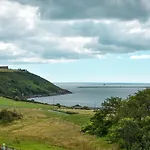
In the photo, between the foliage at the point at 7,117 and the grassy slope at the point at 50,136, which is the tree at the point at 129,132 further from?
the foliage at the point at 7,117

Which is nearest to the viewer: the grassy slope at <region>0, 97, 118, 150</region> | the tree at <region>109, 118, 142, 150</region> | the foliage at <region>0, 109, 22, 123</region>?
the tree at <region>109, 118, 142, 150</region>

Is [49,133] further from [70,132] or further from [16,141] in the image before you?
[16,141]

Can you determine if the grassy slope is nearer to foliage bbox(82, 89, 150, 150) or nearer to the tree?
foliage bbox(82, 89, 150, 150)

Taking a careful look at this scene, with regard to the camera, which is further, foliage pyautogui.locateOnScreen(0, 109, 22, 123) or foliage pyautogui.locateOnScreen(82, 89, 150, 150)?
foliage pyautogui.locateOnScreen(0, 109, 22, 123)

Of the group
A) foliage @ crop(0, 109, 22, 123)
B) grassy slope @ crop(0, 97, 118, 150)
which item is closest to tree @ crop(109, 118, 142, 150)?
grassy slope @ crop(0, 97, 118, 150)

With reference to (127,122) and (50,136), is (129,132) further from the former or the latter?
(50,136)

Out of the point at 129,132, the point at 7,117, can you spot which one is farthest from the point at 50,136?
the point at 7,117

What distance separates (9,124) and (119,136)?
1400 inches

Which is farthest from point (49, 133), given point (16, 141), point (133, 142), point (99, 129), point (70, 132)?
point (133, 142)

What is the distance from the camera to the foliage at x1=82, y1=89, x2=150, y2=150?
122ft

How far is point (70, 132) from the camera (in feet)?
182

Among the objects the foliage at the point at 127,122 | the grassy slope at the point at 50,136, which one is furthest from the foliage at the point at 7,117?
the foliage at the point at 127,122

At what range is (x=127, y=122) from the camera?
37.1 metres

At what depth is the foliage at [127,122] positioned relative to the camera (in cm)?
3722
